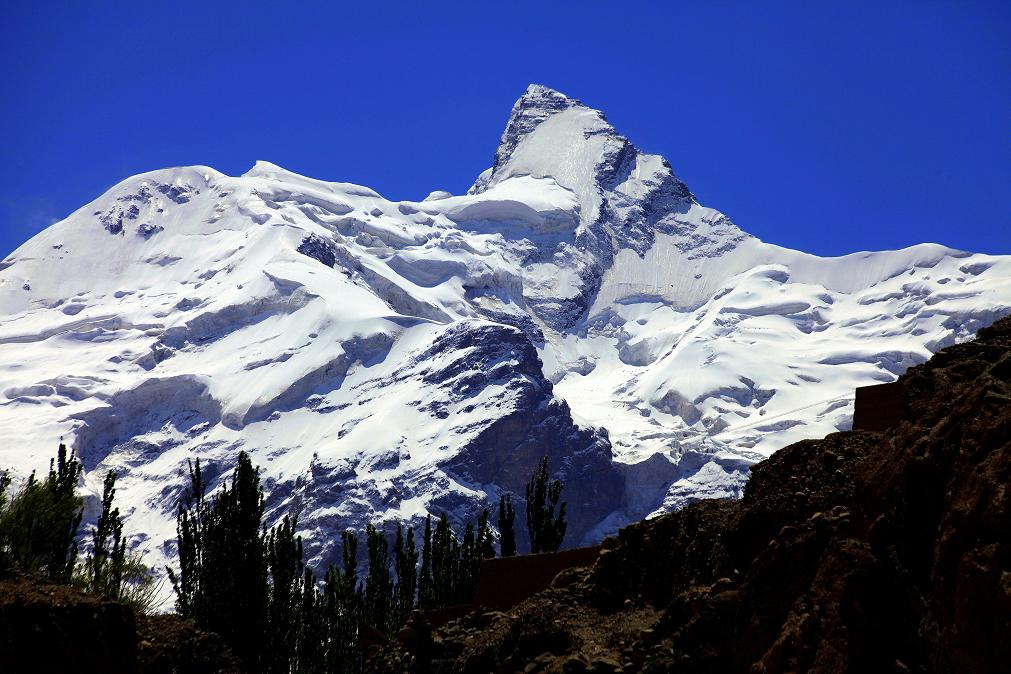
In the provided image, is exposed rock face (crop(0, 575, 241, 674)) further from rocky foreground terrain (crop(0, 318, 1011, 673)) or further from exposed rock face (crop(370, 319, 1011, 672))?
exposed rock face (crop(370, 319, 1011, 672))

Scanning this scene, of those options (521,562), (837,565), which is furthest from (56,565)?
(837,565)

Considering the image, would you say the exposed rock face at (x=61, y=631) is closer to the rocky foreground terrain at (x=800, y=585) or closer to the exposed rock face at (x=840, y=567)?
the rocky foreground terrain at (x=800, y=585)

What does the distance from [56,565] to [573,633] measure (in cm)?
1661

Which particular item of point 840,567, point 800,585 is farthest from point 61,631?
point 840,567

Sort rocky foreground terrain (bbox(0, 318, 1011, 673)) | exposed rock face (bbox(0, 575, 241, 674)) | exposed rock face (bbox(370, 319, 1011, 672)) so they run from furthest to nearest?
exposed rock face (bbox(0, 575, 241, 674)) → rocky foreground terrain (bbox(0, 318, 1011, 673)) → exposed rock face (bbox(370, 319, 1011, 672))

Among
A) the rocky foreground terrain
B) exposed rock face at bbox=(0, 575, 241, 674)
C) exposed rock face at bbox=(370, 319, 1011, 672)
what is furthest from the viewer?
exposed rock face at bbox=(0, 575, 241, 674)

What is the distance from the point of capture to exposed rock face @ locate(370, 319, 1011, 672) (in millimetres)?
10953

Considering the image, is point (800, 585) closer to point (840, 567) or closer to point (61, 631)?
point (840, 567)

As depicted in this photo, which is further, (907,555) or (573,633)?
(573,633)

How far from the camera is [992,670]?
33.8ft

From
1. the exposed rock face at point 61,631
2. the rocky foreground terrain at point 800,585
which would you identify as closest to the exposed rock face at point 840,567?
the rocky foreground terrain at point 800,585

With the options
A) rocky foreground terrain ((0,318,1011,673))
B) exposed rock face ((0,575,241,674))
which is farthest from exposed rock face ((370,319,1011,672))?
exposed rock face ((0,575,241,674))

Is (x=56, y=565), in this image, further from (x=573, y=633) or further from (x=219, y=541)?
(x=573, y=633)

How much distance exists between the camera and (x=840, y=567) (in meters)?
12.4
